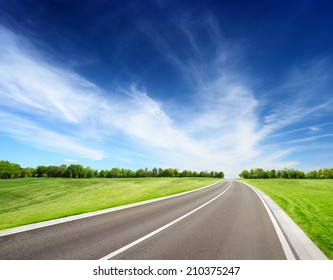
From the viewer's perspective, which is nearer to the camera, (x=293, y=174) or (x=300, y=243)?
(x=300, y=243)

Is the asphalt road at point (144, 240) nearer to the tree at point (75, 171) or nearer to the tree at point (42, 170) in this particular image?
the tree at point (75, 171)

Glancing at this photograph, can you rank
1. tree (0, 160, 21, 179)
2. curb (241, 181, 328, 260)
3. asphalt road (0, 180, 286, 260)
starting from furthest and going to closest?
tree (0, 160, 21, 179)
curb (241, 181, 328, 260)
asphalt road (0, 180, 286, 260)

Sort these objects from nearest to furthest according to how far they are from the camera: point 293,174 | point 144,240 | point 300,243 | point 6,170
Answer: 1. point 144,240
2. point 300,243
3. point 6,170
4. point 293,174

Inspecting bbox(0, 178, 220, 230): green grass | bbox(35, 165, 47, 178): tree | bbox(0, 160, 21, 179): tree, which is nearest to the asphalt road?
bbox(0, 178, 220, 230): green grass

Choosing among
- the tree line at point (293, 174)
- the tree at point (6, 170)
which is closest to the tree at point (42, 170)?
the tree at point (6, 170)

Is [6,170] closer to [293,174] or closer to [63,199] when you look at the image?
[63,199]

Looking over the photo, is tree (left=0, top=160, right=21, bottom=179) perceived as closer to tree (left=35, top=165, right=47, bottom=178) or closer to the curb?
tree (left=35, top=165, right=47, bottom=178)

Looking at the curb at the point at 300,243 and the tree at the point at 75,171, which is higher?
the tree at the point at 75,171

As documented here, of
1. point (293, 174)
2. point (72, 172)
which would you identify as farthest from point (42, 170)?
point (293, 174)
